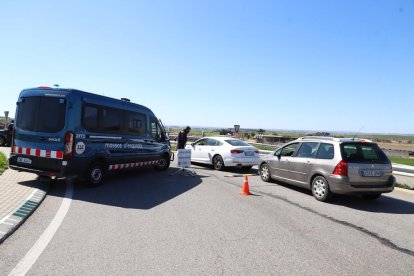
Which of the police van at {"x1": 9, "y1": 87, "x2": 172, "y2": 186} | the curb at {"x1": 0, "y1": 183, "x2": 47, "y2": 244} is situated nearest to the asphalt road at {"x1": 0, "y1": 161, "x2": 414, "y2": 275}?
the curb at {"x1": 0, "y1": 183, "x2": 47, "y2": 244}

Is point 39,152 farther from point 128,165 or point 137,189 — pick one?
point 128,165

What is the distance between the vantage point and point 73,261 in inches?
165

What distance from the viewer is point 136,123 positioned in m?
11.3

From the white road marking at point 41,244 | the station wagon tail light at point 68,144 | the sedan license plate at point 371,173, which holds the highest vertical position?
the station wagon tail light at point 68,144

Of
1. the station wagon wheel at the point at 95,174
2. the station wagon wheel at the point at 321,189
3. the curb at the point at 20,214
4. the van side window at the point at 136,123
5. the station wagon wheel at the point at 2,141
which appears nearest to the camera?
the curb at the point at 20,214

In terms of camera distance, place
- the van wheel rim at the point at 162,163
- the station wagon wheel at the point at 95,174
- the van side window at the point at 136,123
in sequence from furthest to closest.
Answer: the van wheel rim at the point at 162,163 < the van side window at the point at 136,123 < the station wagon wheel at the point at 95,174

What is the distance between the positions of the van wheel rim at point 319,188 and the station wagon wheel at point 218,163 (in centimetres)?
572

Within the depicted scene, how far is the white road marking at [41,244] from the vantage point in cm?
392

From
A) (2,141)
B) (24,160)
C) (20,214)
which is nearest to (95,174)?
(24,160)

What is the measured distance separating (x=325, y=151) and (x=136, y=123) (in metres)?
5.95

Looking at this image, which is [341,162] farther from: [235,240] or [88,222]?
[88,222]

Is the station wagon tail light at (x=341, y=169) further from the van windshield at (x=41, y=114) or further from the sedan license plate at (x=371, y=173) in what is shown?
the van windshield at (x=41, y=114)

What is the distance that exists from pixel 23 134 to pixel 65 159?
1.53 metres

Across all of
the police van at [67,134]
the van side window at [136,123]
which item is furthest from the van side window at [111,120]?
the van side window at [136,123]
